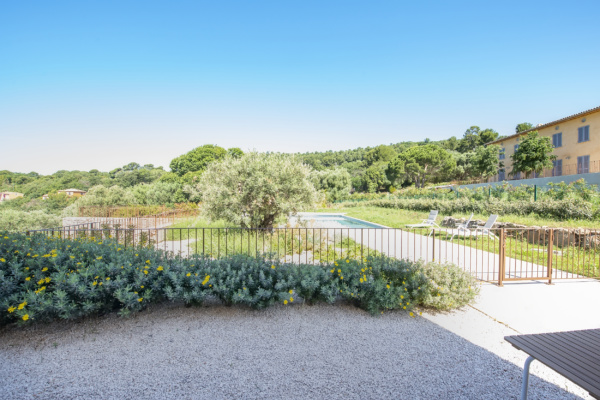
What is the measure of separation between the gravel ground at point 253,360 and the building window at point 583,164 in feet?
86.7

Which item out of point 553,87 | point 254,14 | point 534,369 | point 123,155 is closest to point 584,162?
point 553,87

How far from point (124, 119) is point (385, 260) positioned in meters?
26.3

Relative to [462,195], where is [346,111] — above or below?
above

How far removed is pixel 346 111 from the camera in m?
24.7

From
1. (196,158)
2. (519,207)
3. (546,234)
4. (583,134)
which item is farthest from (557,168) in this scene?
(196,158)

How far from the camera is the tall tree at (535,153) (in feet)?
80.0

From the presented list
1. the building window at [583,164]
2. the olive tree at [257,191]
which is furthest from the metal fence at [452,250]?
the building window at [583,164]

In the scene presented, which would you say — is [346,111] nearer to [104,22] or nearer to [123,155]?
[104,22]

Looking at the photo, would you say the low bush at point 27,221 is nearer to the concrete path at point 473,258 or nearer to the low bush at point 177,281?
the low bush at point 177,281

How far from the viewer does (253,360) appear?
2961 millimetres

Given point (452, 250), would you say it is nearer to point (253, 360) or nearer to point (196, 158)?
point (253, 360)

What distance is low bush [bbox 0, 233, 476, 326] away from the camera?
3.40 meters

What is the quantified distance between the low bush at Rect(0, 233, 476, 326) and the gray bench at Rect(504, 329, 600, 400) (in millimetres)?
1965

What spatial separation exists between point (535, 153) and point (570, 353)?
29055 mm
